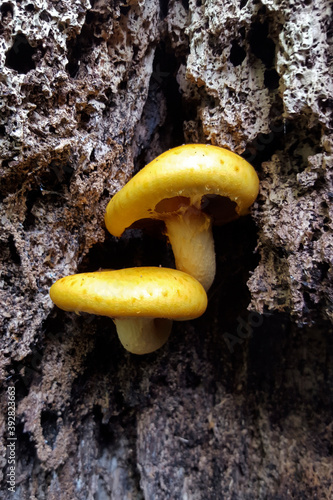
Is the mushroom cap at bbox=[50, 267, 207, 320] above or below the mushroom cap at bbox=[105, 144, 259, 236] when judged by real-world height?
below

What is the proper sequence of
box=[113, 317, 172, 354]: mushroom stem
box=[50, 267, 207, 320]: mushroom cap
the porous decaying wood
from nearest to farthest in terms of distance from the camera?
box=[50, 267, 207, 320]: mushroom cap → the porous decaying wood → box=[113, 317, 172, 354]: mushroom stem

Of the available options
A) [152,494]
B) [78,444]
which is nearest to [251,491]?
[152,494]

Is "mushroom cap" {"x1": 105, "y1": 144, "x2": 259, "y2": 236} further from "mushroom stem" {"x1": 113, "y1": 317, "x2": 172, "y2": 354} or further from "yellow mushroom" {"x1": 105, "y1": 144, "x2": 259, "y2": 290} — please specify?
"mushroom stem" {"x1": 113, "y1": 317, "x2": 172, "y2": 354}

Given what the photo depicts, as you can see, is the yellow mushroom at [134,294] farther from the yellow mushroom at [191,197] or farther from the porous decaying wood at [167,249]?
the porous decaying wood at [167,249]

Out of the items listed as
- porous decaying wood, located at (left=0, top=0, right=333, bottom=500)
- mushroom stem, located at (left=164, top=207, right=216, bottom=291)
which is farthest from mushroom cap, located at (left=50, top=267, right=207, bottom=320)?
porous decaying wood, located at (left=0, top=0, right=333, bottom=500)

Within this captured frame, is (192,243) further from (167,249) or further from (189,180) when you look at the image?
(189,180)

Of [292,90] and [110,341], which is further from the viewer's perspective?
[110,341]

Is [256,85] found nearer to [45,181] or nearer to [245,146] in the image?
[245,146]
